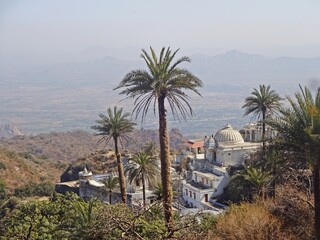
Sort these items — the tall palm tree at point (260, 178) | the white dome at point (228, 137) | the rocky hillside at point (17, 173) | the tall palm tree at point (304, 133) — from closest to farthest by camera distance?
1. the tall palm tree at point (304, 133)
2. the tall palm tree at point (260, 178)
3. the white dome at point (228, 137)
4. the rocky hillside at point (17, 173)

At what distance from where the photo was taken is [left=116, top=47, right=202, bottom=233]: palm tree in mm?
17828

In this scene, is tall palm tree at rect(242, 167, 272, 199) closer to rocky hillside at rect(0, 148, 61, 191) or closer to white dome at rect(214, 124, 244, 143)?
white dome at rect(214, 124, 244, 143)

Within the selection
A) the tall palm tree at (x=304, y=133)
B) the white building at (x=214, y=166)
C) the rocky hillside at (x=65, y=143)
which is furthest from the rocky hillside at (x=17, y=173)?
the tall palm tree at (x=304, y=133)

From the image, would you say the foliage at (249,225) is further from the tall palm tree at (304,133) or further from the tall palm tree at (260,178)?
the tall palm tree at (260,178)

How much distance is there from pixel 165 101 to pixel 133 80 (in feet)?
4.73

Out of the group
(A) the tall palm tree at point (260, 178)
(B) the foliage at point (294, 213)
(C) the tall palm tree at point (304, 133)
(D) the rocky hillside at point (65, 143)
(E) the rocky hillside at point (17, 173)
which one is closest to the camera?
(C) the tall palm tree at point (304, 133)

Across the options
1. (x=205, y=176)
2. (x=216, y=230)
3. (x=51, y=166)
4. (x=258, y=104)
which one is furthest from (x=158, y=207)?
(x=51, y=166)

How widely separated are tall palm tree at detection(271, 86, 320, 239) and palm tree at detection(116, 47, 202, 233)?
11.7 feet

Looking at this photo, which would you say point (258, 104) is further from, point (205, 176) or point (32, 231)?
point (32, 231)

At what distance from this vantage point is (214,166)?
147 feet

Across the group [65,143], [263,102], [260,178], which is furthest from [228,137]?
[65,143]

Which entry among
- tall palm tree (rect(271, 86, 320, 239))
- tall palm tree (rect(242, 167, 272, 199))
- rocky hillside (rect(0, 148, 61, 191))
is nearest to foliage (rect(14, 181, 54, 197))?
rocky hillside (rect(0, 148, 61, 191))

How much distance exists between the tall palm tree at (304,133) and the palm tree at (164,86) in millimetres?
3569

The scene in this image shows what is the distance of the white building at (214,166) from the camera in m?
41.2
